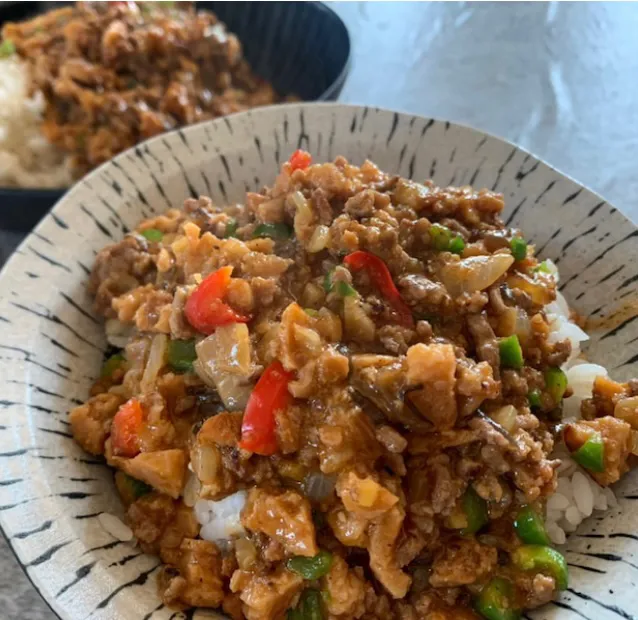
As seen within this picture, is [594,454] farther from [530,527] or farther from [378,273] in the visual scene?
[378,273]

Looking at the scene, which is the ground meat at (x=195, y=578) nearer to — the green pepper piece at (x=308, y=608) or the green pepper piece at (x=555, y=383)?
the green pepper piece at (x=308, y=608)

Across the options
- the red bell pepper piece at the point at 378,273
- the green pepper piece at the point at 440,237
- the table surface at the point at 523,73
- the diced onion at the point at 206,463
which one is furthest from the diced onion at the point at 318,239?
the table surface at the point at 523,73

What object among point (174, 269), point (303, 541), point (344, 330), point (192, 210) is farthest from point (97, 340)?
point (303, 541)

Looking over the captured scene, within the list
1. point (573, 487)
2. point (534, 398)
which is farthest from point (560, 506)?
point (534, 398)

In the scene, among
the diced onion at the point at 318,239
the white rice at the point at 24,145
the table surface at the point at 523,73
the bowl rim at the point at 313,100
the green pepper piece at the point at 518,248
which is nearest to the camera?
the diced onion at the point at 318,239

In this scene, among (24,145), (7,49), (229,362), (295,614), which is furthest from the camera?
(7,49)

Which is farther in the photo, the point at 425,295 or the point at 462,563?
the point at 425,295

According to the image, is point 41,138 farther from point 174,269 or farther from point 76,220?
point 174,269
